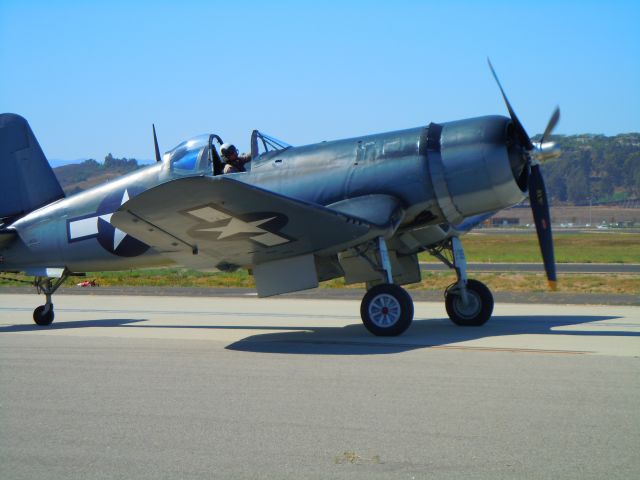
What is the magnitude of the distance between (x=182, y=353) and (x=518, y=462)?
5.65 meters

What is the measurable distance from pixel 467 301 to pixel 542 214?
1.87 metres

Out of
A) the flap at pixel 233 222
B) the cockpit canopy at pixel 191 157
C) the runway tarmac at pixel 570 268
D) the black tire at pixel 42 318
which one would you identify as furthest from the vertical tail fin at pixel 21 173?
the runway tarmac at pixel 570 268

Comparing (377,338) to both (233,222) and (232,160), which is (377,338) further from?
(232,160)

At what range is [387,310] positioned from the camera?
10.5 metres

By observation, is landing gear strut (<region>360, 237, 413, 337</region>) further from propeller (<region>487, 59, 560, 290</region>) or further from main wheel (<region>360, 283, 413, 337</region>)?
propeller (<region>487, 59, 560, 290</region>)

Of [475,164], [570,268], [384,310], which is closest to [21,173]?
[384,310]

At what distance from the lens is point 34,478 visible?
4.59 metres

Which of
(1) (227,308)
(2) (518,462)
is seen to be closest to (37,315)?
(1) (227,308)

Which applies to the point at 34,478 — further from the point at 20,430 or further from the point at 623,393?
the point at 623,393

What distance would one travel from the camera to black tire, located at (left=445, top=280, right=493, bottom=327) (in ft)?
40.2

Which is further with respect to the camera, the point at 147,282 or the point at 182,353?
the point at 147,282

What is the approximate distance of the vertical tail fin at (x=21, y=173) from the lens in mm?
14562

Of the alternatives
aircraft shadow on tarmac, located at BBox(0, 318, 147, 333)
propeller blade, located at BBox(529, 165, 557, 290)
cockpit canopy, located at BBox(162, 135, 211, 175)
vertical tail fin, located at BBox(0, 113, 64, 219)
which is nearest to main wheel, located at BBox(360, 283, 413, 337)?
propeller blade, located at BBox(529, 165, 557, 290)

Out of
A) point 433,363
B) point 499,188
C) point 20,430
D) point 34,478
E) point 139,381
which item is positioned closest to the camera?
point 34,478
